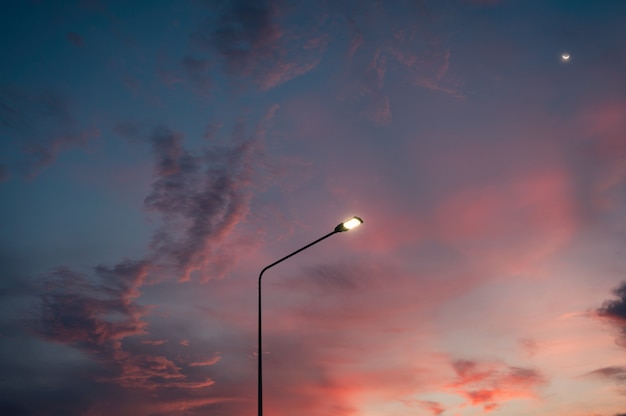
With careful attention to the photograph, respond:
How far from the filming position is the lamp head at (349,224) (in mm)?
13923

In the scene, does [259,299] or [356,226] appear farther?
[259,299]

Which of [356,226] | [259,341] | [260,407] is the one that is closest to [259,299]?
[259,341]

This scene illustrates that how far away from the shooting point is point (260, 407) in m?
14.8

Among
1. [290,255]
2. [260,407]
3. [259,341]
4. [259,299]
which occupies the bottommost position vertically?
[260,407]

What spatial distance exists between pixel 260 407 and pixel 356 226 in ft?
23.5

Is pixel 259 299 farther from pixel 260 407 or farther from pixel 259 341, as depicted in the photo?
pixel 260 407

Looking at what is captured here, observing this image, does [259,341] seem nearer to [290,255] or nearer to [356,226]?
[290,255]

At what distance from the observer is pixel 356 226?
46.1 feet

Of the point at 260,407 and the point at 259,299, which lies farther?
the point at 259,299

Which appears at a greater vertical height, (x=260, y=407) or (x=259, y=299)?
(x=259, y=299)

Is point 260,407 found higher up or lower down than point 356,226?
lower down

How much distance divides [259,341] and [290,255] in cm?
353

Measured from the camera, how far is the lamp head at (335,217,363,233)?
45.7 ft

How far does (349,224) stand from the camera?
559 inches
